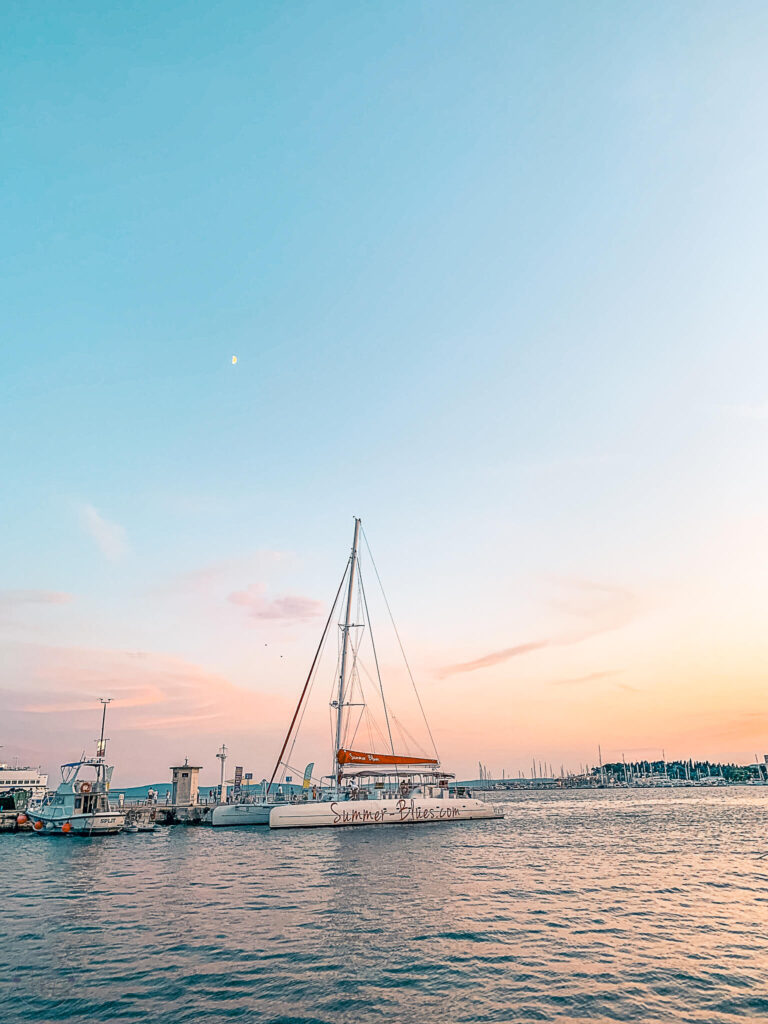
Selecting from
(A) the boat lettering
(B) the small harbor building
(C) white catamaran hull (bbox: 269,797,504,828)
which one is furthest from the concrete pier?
(A) the boat lettering

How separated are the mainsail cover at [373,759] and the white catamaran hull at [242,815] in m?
9.98

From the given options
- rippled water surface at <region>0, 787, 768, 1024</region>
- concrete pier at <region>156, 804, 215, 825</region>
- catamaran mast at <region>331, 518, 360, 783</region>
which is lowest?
concrete pier at <region>156, 804, 215, 825</region>

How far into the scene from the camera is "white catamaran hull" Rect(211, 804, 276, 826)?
2628 inches

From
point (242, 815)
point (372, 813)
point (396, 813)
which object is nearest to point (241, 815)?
point (242, 815)

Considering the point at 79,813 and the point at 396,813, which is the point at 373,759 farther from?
the point at 79,813

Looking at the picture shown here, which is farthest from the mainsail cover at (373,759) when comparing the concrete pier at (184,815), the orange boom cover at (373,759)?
the concrete pier at (184,815)

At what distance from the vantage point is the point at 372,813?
63.7 m

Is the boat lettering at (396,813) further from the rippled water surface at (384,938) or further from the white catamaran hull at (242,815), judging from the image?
the rippled water surface at (384,938)

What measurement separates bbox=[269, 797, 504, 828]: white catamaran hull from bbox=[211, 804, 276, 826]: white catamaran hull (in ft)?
22.1

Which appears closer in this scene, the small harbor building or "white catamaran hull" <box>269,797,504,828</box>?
"white catamaran hull" <box>269,797,504,828</box>

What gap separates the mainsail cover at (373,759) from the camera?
65062 mm

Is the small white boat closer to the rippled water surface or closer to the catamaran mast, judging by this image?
Result: the catamaran mast

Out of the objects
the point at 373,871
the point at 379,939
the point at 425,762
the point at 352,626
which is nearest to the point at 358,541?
the point at 352,626

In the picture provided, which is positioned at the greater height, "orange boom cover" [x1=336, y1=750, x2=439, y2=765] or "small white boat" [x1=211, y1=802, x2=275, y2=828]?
"orange boom cover" [x1=336, y1=750, x2=439, y2=765]
